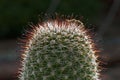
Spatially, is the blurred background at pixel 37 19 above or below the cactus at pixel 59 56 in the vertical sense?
Answer: above

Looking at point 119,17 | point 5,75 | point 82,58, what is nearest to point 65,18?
point 82,58

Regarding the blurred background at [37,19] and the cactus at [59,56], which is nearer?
the cactus at [59,56]

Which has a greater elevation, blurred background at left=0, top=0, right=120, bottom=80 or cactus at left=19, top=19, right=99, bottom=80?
blurred background at left=0, top=0, right=120, bottom=80

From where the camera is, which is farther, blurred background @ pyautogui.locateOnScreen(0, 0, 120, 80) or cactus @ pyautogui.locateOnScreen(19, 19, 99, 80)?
blurred background @ pyautogui.locateOnScreen(0, 0, 120, 80)

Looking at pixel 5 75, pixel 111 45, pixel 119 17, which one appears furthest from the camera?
pixel 119 17

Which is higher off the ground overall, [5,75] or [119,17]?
[119,17]

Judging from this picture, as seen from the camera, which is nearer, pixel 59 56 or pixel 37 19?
pixel 59 56

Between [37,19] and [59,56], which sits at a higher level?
[37,19]

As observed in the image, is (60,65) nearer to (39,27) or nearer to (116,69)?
(39,27)
